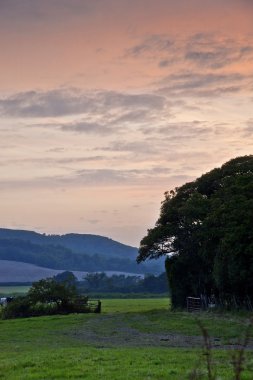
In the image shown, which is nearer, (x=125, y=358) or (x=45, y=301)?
(x=125, y=358)

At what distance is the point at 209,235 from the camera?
5841 centimetres

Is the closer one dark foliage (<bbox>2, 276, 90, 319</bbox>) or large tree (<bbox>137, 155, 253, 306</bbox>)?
large tree (<bbox>137, 155, 253, 306</bbox>)

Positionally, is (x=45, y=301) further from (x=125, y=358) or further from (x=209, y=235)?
(x=125, y=358)

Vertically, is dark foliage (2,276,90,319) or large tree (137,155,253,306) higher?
large tree (137,155,253,306)

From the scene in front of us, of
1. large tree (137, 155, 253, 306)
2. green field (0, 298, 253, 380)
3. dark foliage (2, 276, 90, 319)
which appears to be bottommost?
green field (0, 298, 253, 380)

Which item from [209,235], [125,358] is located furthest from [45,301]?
[125,358]

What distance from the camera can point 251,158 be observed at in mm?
68000

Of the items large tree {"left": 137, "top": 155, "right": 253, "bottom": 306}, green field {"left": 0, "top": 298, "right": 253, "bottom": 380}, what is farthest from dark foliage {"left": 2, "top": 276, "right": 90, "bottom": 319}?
green field {"left": 0, "top": 298, "right": 253, "bottom": 380}

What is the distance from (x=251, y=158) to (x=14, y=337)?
3540cm

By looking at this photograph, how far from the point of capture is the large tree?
50.8 m

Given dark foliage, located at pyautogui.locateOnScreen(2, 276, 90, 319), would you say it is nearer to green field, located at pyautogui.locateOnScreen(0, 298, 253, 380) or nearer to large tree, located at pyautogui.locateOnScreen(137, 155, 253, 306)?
large tree, located at pyautogui.locateOnScreen(137, 155, 253, 306)

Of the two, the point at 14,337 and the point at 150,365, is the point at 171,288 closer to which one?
the point at 14,337

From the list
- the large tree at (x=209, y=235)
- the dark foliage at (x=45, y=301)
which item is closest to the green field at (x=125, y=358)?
the large tree at (x=209, y=235)

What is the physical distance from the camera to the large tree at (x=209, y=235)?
5081 cm
